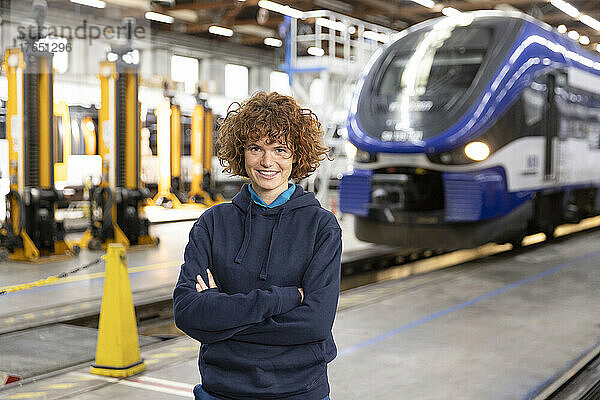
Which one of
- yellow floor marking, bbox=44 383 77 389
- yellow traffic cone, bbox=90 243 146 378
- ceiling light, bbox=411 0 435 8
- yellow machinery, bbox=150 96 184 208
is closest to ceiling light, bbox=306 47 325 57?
ceiling light, bbox=411 0 435 8

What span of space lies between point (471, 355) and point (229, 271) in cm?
357

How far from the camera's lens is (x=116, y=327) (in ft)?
15.7

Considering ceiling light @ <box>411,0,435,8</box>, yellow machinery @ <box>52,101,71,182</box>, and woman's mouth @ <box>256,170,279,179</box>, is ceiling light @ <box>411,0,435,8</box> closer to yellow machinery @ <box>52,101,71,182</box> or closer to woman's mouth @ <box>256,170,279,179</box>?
yellow machinery @ <box>52,101,71,182</box>

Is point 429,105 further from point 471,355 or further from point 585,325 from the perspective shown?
point 471,355

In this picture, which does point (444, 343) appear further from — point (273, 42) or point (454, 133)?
point (273, 42)

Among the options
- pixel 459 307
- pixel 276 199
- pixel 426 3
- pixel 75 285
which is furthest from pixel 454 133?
pixel 426 3

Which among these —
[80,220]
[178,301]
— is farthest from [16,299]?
[80,220]

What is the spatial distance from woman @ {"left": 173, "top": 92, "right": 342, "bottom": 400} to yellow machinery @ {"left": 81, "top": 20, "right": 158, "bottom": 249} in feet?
29.0

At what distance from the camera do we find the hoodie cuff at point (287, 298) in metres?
2.06

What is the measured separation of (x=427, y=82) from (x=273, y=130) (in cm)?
730

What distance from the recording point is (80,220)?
15.1m

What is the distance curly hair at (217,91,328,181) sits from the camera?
2.16 metres

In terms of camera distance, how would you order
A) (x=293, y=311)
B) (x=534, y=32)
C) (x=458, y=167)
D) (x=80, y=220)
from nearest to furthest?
(x=293, y=311) < (x=458, y=167) < (x=534, y=32) < (x=80, y=220)

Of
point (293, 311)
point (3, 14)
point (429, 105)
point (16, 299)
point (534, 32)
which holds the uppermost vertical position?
point (3, 14)
